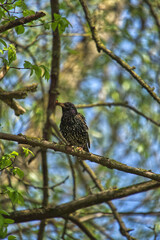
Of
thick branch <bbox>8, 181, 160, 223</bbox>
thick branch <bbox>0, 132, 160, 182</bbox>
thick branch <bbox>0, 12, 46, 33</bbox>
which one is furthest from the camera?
thick branch <bbox>8, 181, 160, 223</bbox>

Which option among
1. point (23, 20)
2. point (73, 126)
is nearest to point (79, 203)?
point (73, 126)

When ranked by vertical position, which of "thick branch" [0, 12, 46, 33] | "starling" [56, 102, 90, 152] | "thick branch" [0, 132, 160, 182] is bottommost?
"thick branch" [0, 132, 160, 182]

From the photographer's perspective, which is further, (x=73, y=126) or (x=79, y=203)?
(x=73, y=126)

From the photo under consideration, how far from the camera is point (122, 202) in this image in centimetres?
694

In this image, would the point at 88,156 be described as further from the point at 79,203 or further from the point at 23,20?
the point at 23,20

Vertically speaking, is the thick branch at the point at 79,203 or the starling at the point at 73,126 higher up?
the starling at the point at 73,126

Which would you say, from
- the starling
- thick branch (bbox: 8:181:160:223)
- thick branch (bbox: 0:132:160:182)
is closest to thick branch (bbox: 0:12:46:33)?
thick branch (bbox: 0:132:160:182)

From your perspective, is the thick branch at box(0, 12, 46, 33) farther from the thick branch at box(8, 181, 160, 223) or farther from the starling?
the thick branch at box(8, 181, 160, 223)

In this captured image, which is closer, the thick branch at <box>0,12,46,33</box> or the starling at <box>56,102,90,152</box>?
the thick branch at <box>0,12,46,33</box>

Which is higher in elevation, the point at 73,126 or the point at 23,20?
the point at 23,20

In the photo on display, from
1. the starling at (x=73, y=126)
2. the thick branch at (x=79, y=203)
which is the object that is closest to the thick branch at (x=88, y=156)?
the thick branch at (x=79, y=203)

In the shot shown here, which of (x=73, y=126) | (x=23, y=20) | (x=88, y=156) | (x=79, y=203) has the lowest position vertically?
(x=79, y=203)

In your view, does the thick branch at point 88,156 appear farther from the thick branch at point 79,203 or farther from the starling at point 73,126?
the starling at point 73,126

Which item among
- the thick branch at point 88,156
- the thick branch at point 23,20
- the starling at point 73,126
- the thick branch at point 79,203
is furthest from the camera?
the starling at point 73,126
